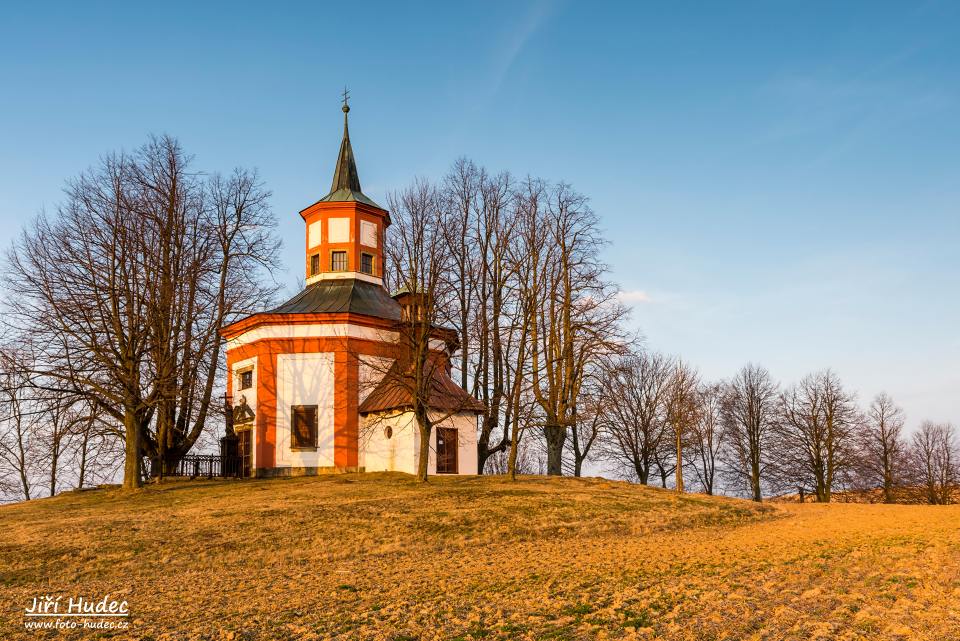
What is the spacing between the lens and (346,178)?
121 ft

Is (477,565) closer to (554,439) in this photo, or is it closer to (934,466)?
(554,439)

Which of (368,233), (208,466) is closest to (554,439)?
(368,233)

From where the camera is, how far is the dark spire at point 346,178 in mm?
35875

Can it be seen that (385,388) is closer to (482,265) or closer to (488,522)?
(482,265)

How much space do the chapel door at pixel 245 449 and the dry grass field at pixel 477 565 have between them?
641 centimetres

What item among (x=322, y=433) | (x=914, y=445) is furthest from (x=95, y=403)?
(x=914, y=445)

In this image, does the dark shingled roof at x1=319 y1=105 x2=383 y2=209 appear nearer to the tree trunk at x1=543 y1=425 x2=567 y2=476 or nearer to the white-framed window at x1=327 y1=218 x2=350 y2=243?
the white-framed window at x1=327 y1=218 x2=350 y2=243

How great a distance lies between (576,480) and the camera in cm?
2966

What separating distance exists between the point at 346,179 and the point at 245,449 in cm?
1403

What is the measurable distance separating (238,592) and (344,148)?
29.1 metres

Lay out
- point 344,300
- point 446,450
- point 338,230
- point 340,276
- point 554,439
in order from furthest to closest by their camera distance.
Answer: point 338,230 < point 340,276 < point 344,300 < point 554,439 < point 446,450

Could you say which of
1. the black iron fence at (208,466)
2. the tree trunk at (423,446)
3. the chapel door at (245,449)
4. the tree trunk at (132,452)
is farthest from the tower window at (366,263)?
the tree trunk at (132,452)

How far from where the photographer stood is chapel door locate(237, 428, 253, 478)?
103 feet

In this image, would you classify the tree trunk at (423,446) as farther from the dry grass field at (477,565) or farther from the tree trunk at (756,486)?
the tree trunk at (756,486)
